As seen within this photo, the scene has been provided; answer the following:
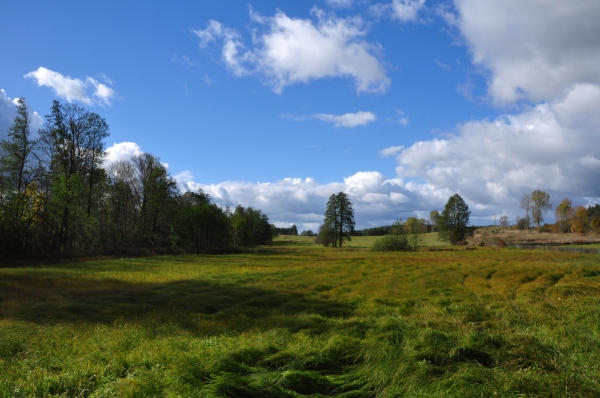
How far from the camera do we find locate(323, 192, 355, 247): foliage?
89312 mm

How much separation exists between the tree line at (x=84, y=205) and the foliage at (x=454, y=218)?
179 feet

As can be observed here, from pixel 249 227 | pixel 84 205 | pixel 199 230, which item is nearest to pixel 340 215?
pixel 249 227

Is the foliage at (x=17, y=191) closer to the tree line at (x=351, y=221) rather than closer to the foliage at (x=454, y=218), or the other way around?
the tree line at (x=351, y=221)

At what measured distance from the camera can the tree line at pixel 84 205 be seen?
38.6 meters

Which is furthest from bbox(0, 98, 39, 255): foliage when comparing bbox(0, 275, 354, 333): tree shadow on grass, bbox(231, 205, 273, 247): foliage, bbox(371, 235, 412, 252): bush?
bbox(371, 235, 412, 252): bush

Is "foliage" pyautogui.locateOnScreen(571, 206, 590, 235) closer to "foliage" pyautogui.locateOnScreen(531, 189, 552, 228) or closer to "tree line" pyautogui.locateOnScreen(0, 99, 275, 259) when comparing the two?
"foliage" pyautogui.locateOnScreen(531, 189, 552, 228)

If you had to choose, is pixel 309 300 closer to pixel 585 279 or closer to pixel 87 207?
pixel 585 279

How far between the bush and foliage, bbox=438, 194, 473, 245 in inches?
895

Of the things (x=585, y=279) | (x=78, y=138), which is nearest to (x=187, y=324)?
(x=585, y=279)

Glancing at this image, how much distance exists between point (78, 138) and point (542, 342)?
51.5 meters

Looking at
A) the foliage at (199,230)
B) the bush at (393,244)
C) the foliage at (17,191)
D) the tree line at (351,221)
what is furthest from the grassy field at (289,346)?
the tree line at (351,221)

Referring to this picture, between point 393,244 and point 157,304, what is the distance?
61.9 m

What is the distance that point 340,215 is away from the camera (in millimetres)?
89250

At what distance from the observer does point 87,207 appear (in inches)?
1929
